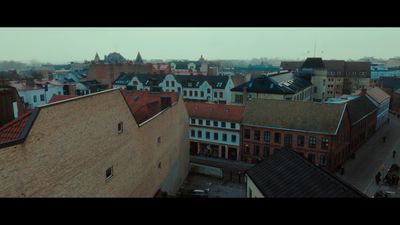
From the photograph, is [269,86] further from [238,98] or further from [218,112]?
[218,112]

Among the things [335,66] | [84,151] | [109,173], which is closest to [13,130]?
[84,151]

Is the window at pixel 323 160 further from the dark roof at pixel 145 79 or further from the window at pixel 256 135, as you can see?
the dark roof at pixel 145 79

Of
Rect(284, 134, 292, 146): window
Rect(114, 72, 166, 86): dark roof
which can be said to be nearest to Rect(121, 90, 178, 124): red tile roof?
Rect(284, 134, 292, 146): window

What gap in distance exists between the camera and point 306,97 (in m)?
53.7

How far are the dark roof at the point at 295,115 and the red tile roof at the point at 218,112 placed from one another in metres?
0.97

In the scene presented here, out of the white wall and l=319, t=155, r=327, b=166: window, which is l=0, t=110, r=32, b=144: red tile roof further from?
l=319, t=155, r=327, b=166: window

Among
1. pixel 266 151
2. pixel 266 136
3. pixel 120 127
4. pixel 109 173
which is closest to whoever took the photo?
pixel 109 173

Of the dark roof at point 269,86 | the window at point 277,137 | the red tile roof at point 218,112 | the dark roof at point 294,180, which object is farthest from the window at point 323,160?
the dark roof at point 294,180

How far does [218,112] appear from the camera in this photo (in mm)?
35750

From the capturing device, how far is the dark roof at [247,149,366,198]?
12.7m

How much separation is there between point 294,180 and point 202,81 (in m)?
40.0

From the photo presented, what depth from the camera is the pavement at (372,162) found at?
27.2m
